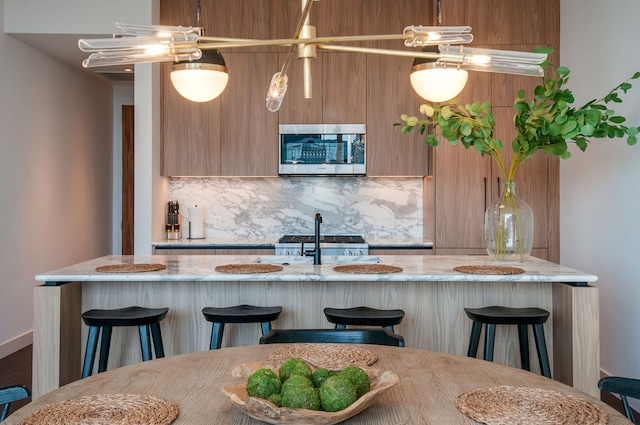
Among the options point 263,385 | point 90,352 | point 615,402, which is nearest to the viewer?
point 263,385

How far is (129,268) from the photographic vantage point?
3154mm

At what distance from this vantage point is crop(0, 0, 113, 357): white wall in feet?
→ 15.9

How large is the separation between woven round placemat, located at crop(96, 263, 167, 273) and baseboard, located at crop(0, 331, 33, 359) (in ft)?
6.83

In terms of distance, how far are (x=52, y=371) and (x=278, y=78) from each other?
1843mm

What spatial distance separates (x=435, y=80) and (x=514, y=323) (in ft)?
4.17

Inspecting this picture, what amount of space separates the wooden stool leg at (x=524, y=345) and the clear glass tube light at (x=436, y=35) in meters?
1.73

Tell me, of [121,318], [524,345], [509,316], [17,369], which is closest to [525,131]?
[509,316]

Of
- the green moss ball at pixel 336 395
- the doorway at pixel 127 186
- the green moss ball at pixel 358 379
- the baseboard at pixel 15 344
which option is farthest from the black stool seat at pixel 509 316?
the doorway at pixel 127 186

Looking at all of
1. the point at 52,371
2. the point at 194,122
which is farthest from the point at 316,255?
the point at 194,122

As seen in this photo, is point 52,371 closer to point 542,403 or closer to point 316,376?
point 316,376

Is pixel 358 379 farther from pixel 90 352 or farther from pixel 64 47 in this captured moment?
pixel 64 47

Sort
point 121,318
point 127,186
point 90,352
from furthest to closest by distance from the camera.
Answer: point 127,186, point 90,352, point 121,318

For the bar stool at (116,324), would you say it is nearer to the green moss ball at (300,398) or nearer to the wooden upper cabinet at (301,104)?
the green moss ball at (300,398)

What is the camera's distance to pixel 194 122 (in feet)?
17.1
